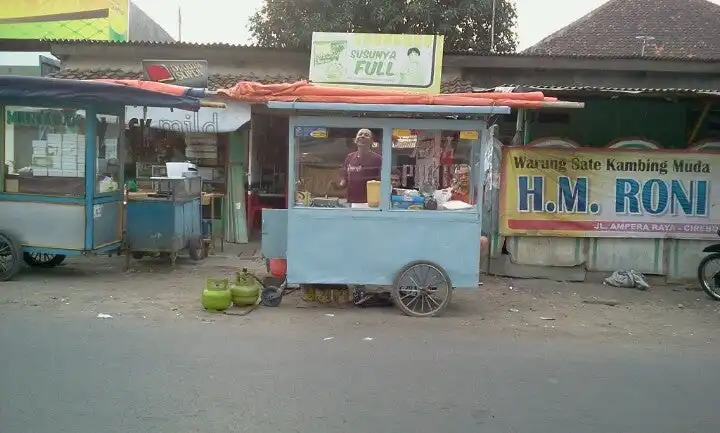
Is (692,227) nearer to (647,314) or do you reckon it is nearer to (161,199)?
(647,314)

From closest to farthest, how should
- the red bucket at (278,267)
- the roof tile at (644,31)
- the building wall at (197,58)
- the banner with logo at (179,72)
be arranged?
the red bucket at (278,267), the banner with logo at (179,72), the building wall at (197,58), the roof tile at (644,31)

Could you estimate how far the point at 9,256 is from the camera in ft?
27.5

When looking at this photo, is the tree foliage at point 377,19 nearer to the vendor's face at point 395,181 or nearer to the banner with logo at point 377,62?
the banner with logo at point 377,62

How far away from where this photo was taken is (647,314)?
25.9 ft

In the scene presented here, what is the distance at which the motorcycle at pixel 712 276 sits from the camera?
870cm

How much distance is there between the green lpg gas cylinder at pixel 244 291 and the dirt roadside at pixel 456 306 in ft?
0.54

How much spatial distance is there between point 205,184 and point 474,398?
8891 mm

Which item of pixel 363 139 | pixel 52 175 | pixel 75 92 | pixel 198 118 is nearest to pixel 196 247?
pixel 198 118

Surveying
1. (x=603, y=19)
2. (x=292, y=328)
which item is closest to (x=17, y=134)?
(x=292, y=328)

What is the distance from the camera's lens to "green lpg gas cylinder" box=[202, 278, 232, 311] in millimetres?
7062

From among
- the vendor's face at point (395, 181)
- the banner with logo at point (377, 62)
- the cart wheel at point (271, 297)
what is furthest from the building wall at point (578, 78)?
the cart wheel at point (271, 297)

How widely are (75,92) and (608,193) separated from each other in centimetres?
707

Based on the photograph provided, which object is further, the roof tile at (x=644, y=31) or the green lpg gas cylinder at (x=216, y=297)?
the roof tile at (x=644, y=31)

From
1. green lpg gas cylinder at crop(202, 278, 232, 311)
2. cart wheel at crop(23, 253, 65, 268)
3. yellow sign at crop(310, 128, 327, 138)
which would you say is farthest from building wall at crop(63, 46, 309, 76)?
green lpg gas cylinder at crop(202, 278, 232, 311)
